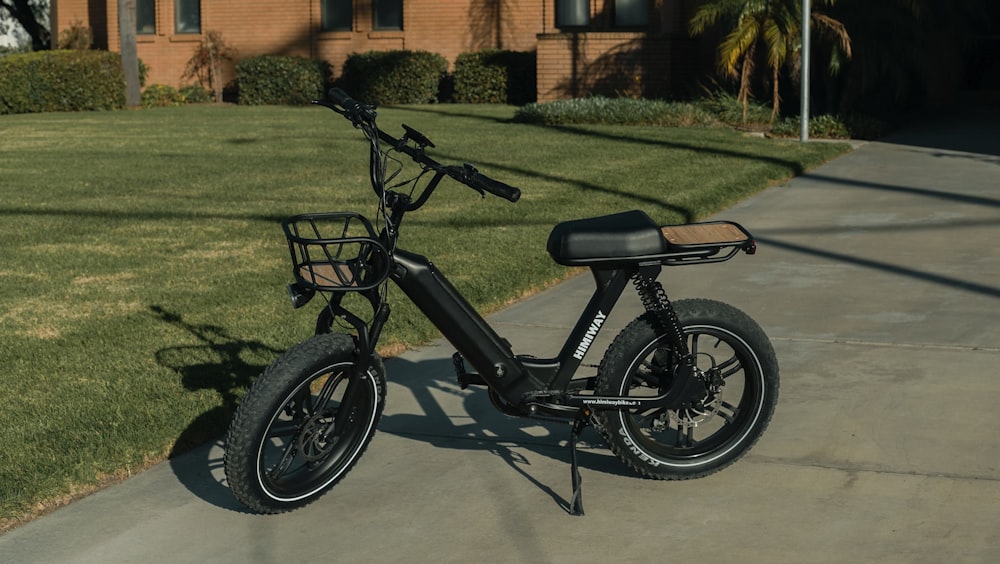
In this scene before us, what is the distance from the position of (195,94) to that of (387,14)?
15.4ft

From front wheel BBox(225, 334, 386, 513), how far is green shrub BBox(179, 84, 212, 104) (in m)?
27.4

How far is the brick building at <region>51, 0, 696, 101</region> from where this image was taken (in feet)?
83.0

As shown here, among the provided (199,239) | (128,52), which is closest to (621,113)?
(199,239)

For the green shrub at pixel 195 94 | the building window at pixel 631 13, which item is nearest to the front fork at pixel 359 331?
the building window at pixel 631 13

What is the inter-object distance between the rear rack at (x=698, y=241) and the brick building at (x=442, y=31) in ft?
65.9

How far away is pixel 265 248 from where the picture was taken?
34.2 ft

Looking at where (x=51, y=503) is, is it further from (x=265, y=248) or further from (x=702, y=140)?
(x=702, y=140)

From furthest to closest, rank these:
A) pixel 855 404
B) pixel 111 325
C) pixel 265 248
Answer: pixel 265 248
pixel 111 325
pixel 855 404

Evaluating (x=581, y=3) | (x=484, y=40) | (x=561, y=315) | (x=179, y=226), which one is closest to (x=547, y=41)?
(x=581, y=3)

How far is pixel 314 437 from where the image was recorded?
4930mm

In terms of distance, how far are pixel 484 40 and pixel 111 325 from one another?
2252 cm

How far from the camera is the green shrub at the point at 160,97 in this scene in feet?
99.1

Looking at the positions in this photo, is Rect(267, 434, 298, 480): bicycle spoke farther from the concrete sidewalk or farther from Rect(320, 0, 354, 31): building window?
Rect(320, 0, 354, 31): building window

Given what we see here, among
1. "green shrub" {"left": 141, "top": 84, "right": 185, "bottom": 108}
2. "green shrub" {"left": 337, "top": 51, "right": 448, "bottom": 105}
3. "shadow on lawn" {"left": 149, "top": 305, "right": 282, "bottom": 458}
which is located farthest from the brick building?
"shadow on lawn" {"left": 149, "top": 305, "right": 282, "bottom": 458}
